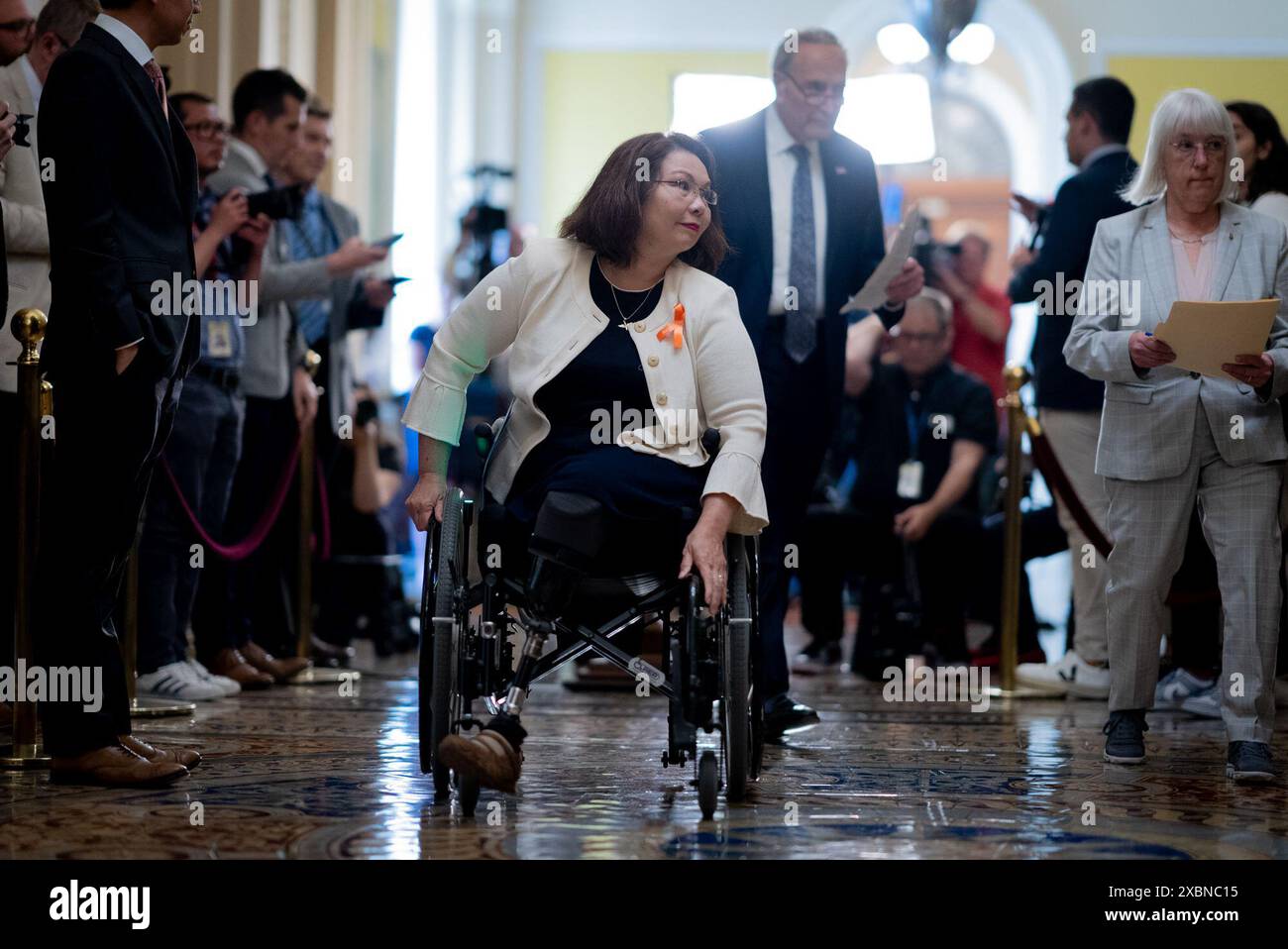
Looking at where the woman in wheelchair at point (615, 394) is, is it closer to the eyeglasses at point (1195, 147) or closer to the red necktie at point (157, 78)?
the red necktie at point (157, 78)

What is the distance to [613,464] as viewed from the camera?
3.21 metres

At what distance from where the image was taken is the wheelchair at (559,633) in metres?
3.11

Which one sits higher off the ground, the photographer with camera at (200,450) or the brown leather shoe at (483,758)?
the photographer with camera at (200,450)

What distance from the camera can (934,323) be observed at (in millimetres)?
6652

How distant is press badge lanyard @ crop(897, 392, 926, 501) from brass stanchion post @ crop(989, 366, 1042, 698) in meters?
0.95

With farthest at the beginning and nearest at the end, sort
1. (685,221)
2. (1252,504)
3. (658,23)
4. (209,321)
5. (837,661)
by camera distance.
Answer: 1. (658,23)
2. (837,661)
3. (209,321)
4. (1252,504)
5. (685,221)

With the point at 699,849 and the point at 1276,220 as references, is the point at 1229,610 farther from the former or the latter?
the point at 699,849

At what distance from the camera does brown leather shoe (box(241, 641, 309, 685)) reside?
5629mm

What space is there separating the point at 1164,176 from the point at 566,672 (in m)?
3.03

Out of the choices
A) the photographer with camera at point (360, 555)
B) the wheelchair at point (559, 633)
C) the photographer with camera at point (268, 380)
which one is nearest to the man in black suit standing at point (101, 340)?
the wheelchair at point (559, 633)

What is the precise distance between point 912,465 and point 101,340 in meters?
3.94

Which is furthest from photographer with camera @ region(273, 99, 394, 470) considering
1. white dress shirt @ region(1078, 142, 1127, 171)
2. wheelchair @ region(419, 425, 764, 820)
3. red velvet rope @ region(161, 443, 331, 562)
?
wheelchair @ region(419, 425, 764, 820)

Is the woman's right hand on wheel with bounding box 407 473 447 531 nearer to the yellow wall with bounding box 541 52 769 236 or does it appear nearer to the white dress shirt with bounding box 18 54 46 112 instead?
the white dress shirt with bounding box 18 54 46 112

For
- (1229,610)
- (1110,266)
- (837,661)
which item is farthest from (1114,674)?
(837,661)
